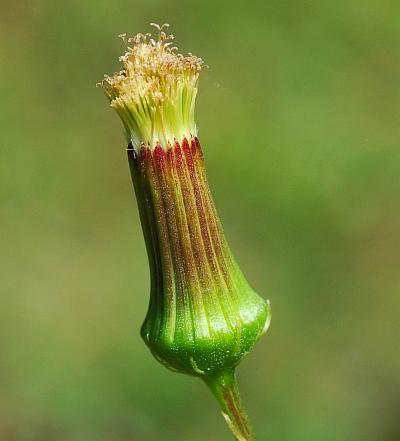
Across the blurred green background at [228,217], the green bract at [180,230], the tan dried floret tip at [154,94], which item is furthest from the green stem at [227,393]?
the blurred green background at [228,217]

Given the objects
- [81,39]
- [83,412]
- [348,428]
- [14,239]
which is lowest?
[348,428]

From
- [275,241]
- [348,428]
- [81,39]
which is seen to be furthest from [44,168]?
[348,428]

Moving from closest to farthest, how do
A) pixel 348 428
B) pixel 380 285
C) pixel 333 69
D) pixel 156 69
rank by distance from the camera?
pixel 156 69 < pixel 348 428 < pixel 380 285 < pixel 333 69

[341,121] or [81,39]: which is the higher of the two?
[81,39]

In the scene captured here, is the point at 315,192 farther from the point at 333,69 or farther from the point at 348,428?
the point at 348,428

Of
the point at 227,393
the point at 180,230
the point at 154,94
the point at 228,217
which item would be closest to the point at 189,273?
the point at 180,230

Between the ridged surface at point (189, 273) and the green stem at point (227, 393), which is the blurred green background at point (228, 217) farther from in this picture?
the ridged surface at point (189, 273)

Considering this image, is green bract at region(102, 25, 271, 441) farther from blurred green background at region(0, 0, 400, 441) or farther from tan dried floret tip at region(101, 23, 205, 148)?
blurred green background at region(0, 0, 400, 441)
